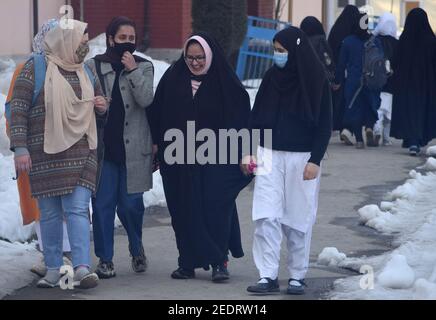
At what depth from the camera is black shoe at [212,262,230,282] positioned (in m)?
8.16

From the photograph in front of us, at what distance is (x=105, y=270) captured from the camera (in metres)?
8.29

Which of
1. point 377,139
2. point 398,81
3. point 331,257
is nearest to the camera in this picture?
point 331,257

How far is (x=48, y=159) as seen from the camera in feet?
25.5

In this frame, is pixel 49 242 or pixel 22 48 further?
pixel 22 48

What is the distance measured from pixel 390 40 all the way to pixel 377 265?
7.98 meters

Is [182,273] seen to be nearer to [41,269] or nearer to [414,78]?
[41,269]

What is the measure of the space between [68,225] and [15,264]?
836 mm

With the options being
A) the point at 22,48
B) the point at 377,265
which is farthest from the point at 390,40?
the point at 377,265

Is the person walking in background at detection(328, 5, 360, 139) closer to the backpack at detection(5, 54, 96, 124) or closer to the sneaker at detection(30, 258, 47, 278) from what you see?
the sneaker at detection(30, 258, 47, 278)

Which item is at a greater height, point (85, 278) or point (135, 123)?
point (135, 123)

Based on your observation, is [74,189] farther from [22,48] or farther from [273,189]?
[22,48]

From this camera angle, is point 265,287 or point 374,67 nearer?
point 265,287

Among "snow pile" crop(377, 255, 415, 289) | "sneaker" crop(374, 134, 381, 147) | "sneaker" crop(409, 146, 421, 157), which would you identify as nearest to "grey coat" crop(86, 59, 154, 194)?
"snow pile" crop(377, 255, 415, 289)

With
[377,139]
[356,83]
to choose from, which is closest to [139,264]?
[356,83]
